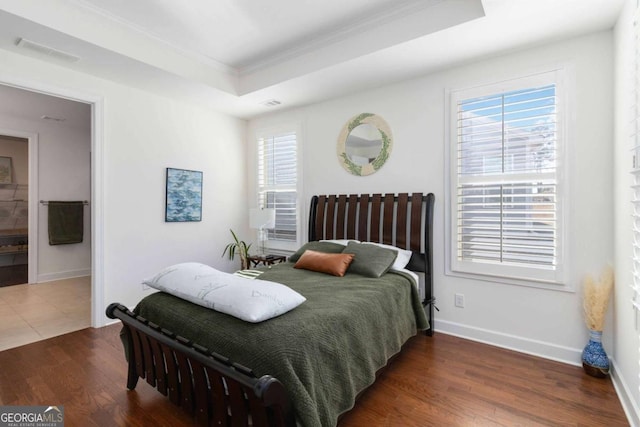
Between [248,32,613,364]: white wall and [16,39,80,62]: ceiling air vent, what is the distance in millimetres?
2662

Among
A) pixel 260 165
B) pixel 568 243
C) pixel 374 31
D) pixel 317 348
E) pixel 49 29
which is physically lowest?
pixel 317 348

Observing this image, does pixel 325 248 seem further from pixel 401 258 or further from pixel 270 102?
pixel 270 102

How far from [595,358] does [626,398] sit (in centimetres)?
39

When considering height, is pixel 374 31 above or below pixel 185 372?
above

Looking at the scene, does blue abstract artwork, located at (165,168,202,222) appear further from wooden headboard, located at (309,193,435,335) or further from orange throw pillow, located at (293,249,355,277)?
orange throw pillow, located at (293,249,355,277)

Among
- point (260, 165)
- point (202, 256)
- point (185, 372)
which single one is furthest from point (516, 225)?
point (202, 256)

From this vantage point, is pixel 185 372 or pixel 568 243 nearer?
pixel 185 372

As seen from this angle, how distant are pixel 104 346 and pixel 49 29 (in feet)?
8.62

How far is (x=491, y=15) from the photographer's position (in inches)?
87.7

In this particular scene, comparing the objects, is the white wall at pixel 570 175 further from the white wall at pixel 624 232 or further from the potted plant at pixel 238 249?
the potted plant at pixel 238 249

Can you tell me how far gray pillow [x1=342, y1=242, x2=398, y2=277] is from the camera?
109 inches

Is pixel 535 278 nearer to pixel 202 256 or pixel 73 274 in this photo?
pixel 202 256

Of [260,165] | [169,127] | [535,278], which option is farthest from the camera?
[260,165]

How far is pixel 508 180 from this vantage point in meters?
2.77
